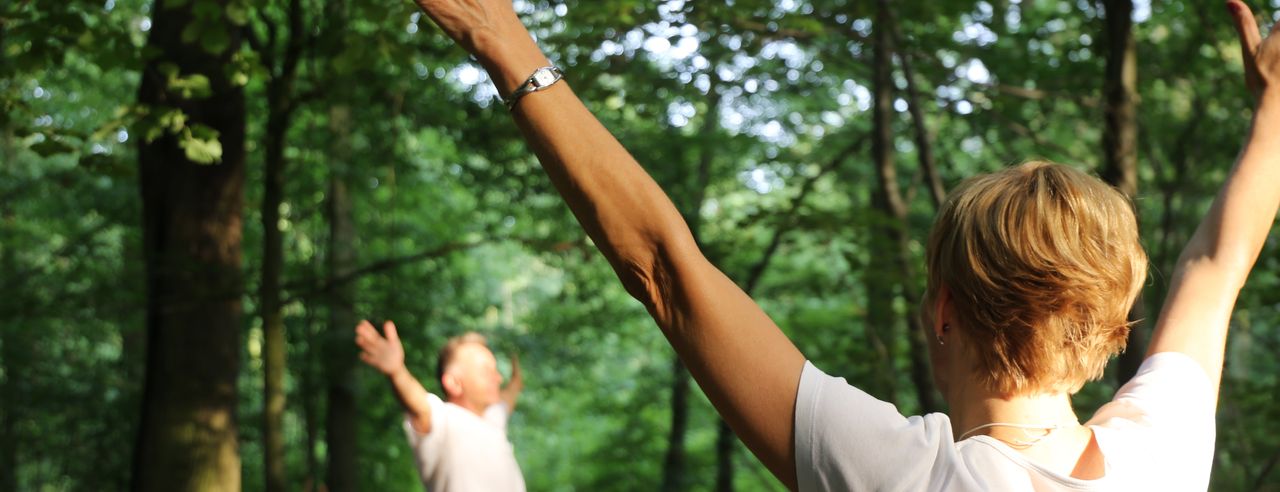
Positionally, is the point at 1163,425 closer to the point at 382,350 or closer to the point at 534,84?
the point at 534,84

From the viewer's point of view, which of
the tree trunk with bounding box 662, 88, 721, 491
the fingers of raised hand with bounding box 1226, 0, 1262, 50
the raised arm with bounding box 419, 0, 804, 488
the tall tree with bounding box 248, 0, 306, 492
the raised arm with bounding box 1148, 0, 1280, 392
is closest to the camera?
the raised arm with bounding box 419, 0, 804, 488

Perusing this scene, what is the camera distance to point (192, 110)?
25.4 ft

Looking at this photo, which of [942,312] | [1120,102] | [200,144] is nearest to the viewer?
[942,312]

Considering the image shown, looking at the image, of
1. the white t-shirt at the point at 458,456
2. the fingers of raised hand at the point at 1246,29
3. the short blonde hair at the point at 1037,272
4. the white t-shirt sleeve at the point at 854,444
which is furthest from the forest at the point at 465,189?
the white t-shirt sleeve at the point at 854,444

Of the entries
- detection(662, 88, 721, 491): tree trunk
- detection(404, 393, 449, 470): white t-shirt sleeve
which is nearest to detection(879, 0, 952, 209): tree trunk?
detection(404, 393, 449, 470): white t-shirt sleeve

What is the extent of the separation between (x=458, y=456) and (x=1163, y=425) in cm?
401

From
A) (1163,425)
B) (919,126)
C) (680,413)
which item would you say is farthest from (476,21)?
(680,413)

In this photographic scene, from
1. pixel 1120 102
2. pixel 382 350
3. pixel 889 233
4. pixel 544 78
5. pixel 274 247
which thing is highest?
pixel 544 78

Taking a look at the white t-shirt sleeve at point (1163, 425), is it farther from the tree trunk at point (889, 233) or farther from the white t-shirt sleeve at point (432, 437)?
the tree trunk at point (889, 233)

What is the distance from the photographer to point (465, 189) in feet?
41.4

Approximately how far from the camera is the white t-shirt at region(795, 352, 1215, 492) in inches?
46.7

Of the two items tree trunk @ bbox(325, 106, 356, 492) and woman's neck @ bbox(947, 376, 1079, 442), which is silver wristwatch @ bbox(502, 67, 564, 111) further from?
tree trunk @ bbox(325, 106, 356, 492)

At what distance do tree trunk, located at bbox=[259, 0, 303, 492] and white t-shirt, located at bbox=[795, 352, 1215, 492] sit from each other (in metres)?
7.45

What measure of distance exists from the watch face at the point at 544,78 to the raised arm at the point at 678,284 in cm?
1
